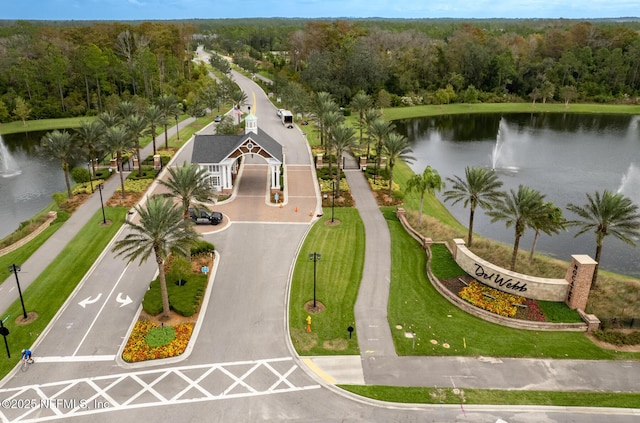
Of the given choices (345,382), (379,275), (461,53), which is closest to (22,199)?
(379,275)

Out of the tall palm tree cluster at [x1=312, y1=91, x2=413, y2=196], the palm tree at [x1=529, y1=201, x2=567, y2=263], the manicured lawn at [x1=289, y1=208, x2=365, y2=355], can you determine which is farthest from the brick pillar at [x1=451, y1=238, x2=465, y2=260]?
the tall palm tree cluster at [x1=312, y1=91, x2=413, y2=196]

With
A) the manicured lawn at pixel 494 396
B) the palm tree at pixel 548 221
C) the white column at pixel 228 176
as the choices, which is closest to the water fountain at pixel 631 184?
the palm tree at pixel 548 221

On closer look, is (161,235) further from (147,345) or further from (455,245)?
(455,245)

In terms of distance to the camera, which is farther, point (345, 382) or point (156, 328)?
point (156, 328)

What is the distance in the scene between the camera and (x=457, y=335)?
32469 mm

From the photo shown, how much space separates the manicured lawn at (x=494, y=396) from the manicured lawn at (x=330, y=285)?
12.9 ft

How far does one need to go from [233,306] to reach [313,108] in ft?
189

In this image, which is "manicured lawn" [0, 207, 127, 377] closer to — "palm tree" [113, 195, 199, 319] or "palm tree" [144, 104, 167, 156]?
"palm tree" [113, 195, 199, 319]

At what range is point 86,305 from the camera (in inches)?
1393

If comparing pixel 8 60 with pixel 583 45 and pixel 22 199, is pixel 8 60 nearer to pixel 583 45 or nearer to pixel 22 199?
pixel 22 199

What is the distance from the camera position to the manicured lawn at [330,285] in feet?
104

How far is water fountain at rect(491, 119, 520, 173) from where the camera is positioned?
7444cm

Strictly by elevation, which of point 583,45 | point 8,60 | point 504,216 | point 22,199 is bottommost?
point 22,199

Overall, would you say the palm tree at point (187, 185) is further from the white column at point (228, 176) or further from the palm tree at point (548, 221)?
the palm tree at point (548, 221)
